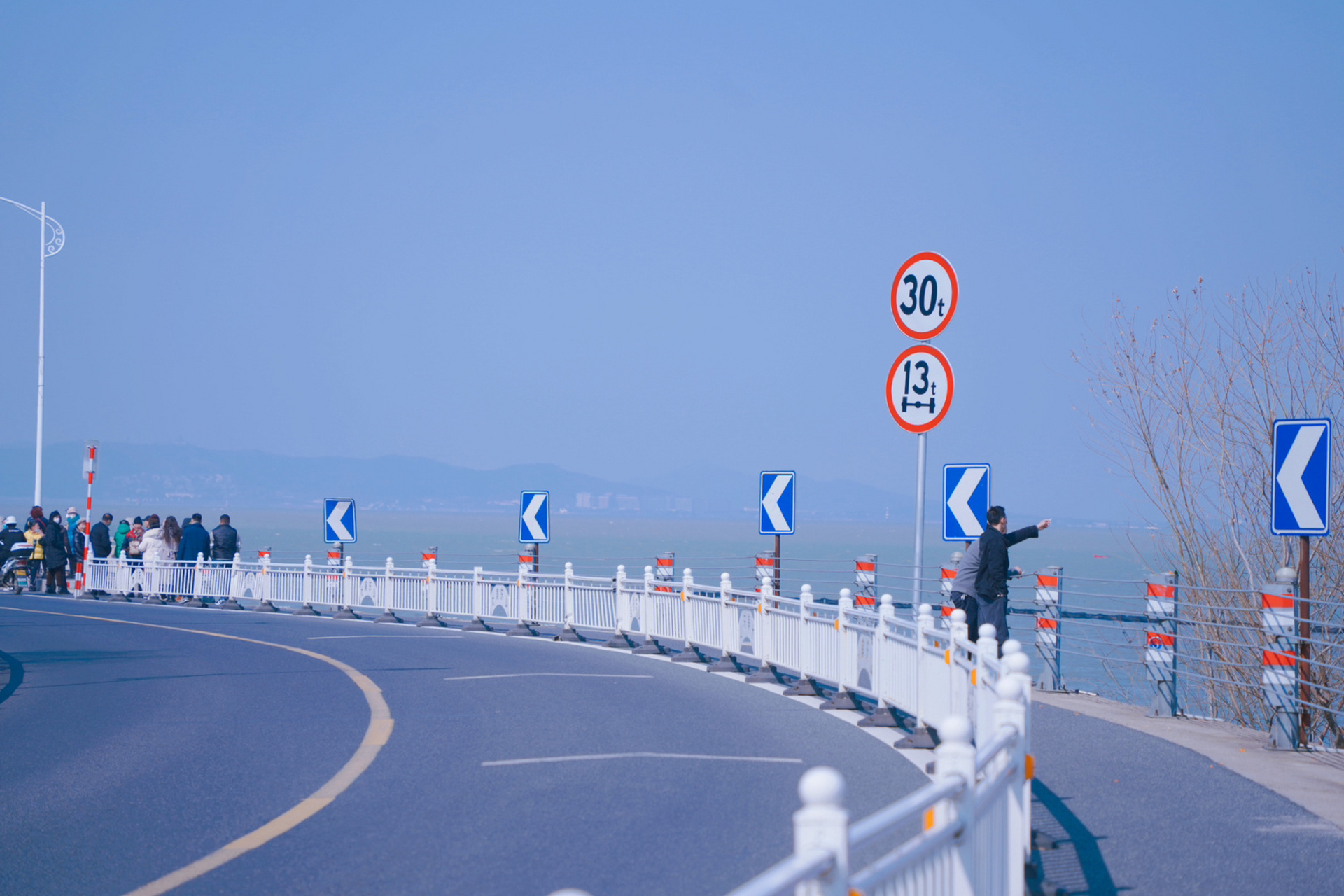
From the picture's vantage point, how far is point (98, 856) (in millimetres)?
6582

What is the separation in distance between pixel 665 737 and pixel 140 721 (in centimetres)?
493

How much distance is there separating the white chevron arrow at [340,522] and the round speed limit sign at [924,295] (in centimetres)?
1848

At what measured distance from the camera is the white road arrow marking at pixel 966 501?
45.0ft

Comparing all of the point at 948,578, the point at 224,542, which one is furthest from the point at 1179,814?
the point at 224,542

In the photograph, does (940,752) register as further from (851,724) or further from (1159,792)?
(851,724)

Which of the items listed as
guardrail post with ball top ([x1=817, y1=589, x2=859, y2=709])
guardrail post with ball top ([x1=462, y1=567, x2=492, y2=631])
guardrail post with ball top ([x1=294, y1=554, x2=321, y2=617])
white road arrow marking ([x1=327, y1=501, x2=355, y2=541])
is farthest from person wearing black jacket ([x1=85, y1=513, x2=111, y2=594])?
guardrail post with ball top ([x1=817, y1=589, x2=859, y2=709])

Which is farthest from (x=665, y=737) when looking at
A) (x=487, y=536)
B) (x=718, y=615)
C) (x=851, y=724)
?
(x=487, y=536)

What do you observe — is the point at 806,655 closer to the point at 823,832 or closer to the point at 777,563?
the point at 777,563

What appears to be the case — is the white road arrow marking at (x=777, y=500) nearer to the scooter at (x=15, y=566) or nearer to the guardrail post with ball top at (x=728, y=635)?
the guardrail post with ball top at (x=728, y=635)

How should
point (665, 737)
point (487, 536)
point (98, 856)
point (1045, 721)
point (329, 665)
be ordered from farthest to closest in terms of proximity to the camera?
point (487, 536)
point (329, 665)
point (1045, 721)
point (665, 737)
point (98, 856)

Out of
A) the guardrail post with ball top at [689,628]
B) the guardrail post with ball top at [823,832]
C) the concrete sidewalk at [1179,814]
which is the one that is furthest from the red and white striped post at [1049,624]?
the guardrail post with ball top at [823,832]

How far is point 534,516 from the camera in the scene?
23219mm

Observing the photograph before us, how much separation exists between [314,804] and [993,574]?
8021 mm

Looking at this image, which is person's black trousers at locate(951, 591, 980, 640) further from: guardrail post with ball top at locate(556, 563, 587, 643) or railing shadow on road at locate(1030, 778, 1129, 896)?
guardrail post with ball top at locate(556, 563, 587, 643)
